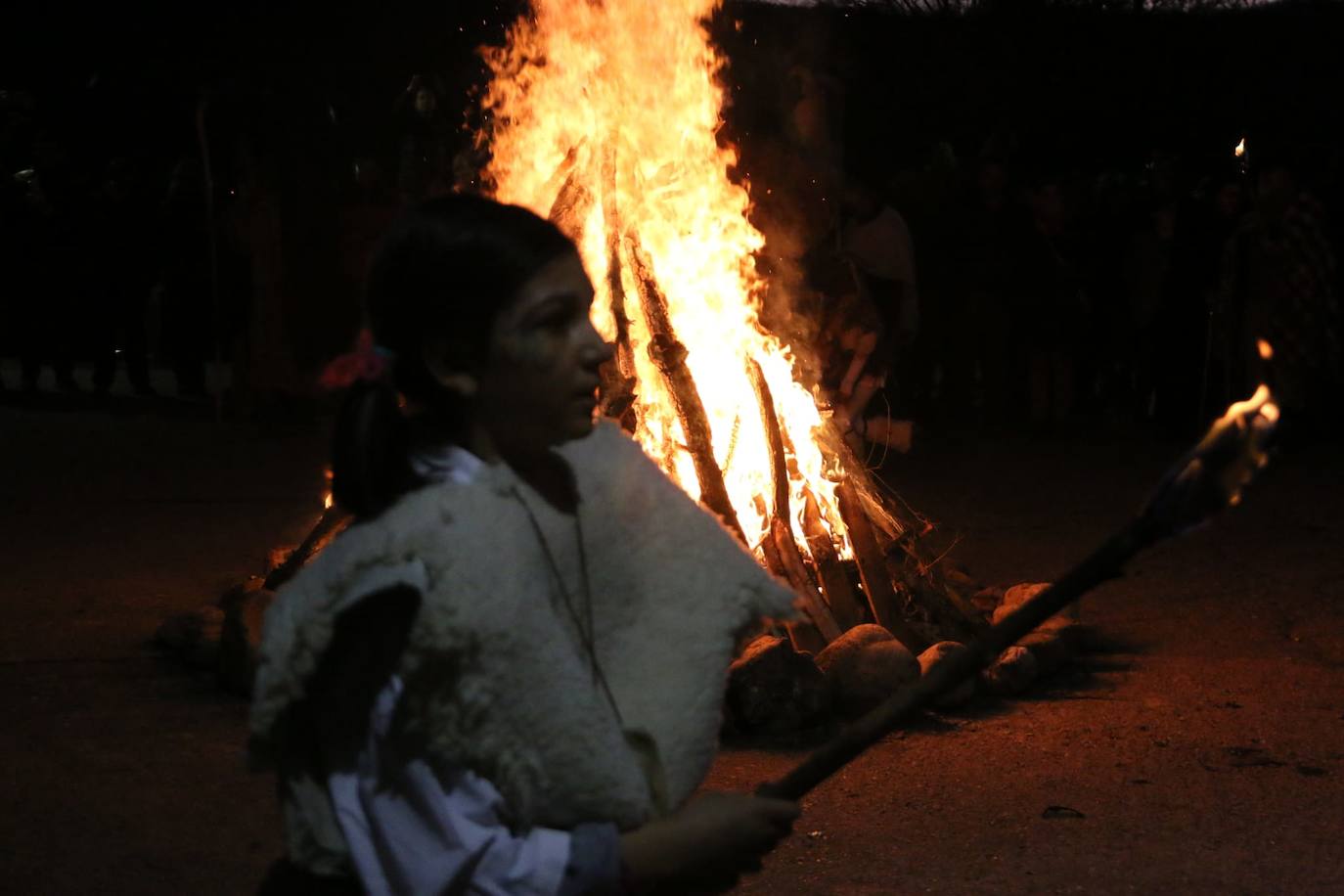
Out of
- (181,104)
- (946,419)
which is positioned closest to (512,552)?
(946,419)

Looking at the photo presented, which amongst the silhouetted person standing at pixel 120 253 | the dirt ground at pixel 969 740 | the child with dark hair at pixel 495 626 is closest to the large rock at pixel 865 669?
the dirt ground at pixel 969 740

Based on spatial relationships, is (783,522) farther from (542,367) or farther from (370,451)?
(370,451)

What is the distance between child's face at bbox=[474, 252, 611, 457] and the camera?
71.7 inches

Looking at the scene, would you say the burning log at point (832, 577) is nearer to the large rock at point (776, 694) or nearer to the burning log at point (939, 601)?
the burning log at point (939, 601)

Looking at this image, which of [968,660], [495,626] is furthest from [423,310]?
[968,660]

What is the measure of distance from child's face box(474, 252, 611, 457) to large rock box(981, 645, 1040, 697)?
3.99 meters

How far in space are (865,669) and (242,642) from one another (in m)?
2.15

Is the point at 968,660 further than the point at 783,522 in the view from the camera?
No

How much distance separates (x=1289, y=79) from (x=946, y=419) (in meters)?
10.0

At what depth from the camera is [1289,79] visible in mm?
20281

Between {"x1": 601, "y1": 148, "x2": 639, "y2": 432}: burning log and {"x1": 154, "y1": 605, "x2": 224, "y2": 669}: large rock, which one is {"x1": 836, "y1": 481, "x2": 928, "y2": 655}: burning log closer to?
{"x1": 601, "y1": 148, "x2": 639, "y2": 432}: burning log

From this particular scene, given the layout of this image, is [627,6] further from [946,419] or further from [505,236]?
[946,419]

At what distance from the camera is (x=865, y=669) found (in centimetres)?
535

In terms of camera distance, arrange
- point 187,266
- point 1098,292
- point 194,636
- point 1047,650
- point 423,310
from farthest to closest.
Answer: point 187,266 → point 1098,292 → point 194,636 → point 1047,650 → point 423,310
